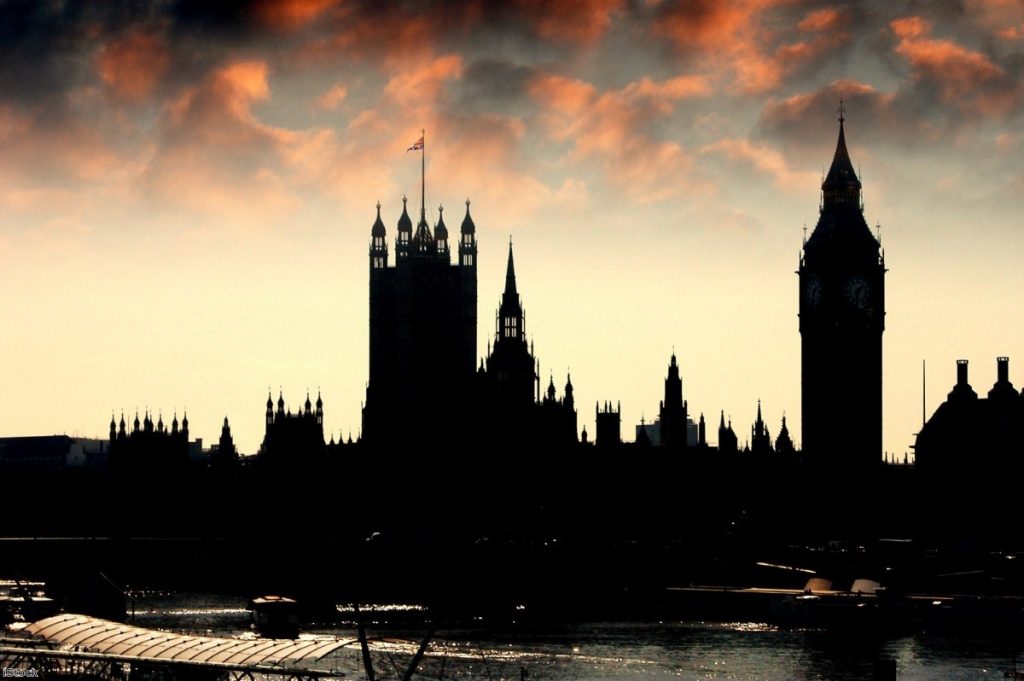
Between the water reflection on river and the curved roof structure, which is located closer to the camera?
the curved roof structure

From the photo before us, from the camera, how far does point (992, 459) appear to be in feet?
655

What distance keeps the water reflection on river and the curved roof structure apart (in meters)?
25.7

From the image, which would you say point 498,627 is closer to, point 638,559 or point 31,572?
point 638,559

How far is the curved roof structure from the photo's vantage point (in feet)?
231

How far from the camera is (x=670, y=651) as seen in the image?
11856 centimetres

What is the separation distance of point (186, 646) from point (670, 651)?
5018cm

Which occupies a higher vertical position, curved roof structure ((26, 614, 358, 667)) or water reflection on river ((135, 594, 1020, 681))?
curved roof structure ((26, 614, 358, 667))

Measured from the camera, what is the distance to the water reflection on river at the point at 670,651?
10750 centimetres

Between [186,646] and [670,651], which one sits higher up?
[186,646]

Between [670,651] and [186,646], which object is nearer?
[186,646]

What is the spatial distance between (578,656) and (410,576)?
5804cm

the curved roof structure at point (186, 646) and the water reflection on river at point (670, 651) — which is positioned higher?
the curved roof structure at point (186, 646)

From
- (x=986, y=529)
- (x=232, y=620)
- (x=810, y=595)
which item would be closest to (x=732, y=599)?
(x=810, y=595)

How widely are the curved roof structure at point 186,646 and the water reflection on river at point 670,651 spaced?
1011 inches
